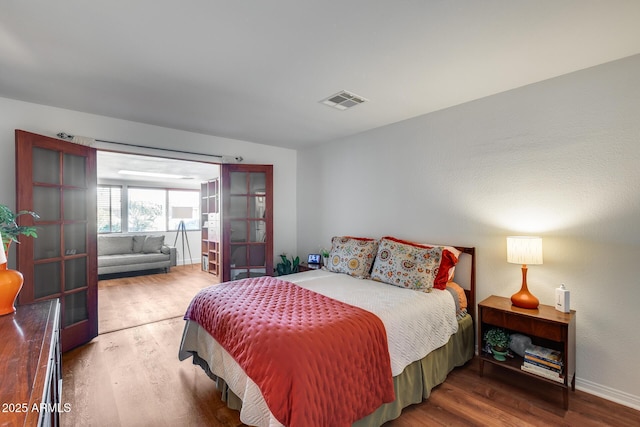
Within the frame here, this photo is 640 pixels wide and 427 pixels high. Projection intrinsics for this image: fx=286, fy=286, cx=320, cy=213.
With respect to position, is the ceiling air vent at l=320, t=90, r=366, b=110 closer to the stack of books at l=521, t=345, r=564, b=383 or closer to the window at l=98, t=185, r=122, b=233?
the stack of books at l=521, t=345, r=564, b=383

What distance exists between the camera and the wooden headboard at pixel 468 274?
108 inches

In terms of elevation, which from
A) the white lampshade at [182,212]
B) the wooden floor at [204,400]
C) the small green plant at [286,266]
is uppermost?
the white lampshade at [182,212]

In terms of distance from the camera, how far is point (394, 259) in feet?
9.00

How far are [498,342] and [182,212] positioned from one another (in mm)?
7155

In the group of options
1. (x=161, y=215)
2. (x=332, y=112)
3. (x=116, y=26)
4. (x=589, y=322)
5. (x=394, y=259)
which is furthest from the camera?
(x=161, y=215)

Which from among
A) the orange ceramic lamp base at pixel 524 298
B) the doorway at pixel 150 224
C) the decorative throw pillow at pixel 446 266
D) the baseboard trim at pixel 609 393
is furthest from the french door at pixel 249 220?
the baseboard trim at pixel 609 393

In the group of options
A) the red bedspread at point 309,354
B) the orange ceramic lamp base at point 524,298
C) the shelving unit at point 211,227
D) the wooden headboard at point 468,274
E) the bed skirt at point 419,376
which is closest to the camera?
the red bedspread at point 309,354

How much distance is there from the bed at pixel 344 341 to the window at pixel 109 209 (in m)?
5.66

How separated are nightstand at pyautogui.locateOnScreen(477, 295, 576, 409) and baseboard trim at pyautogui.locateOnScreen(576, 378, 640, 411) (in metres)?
0.06

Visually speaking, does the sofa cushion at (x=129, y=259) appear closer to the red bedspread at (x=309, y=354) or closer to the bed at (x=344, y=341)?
the bed at (x=344, y=341)

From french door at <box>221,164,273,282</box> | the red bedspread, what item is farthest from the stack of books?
french door at <box>221,164,273,282</box>

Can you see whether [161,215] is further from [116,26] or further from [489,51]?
[489,51]

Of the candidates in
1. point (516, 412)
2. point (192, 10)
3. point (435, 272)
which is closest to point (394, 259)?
point (435, 272)

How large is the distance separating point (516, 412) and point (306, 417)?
1.58 m
